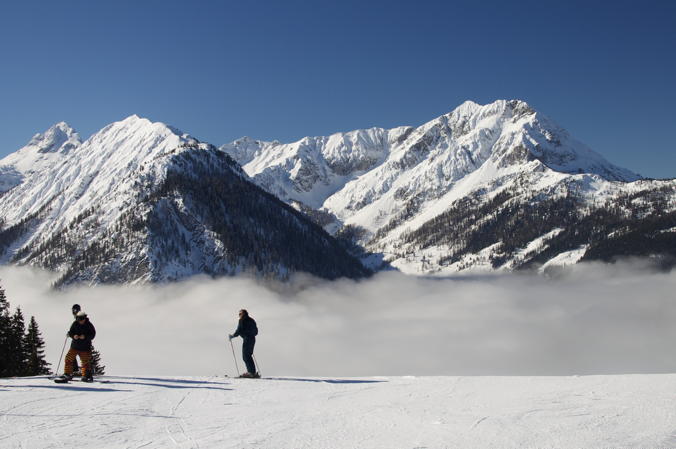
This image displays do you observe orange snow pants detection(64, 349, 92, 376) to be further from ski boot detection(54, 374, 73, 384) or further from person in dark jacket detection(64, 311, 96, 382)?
ski boot detection(54, 374, 73, 384)

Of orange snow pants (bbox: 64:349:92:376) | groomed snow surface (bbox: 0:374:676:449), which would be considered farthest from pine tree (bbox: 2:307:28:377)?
groomed snow surface (bbox: 0:374:676:449)

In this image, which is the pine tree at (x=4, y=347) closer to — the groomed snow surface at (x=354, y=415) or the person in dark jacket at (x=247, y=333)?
the person in dark jacket at (x=247, y=333)

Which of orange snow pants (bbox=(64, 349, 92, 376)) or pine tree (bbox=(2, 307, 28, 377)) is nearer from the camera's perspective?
orange snow pants (bbox=(64, 349, 92, 376))

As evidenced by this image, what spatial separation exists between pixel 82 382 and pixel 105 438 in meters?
10.0

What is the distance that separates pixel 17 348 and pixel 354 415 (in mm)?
48645

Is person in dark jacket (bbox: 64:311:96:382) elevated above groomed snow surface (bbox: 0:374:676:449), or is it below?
above

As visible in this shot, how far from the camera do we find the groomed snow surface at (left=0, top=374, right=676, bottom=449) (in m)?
9.62

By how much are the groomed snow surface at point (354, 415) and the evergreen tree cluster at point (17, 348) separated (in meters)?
34.1

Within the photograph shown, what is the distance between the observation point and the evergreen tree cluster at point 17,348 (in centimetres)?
4544

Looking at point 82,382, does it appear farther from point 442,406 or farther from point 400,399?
point 442,406

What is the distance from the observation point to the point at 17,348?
49.6 m

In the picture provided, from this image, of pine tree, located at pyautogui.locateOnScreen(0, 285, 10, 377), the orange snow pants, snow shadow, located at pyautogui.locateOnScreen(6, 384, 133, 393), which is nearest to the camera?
snow shadow, located at pyautogui.locateOnScreen(6, 384, 133, 393)

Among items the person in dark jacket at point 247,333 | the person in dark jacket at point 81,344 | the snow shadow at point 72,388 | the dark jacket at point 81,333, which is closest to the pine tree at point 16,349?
the person in dark jacket at point 81,344

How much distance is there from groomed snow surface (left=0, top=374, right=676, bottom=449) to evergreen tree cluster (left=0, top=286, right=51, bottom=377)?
34063mm
